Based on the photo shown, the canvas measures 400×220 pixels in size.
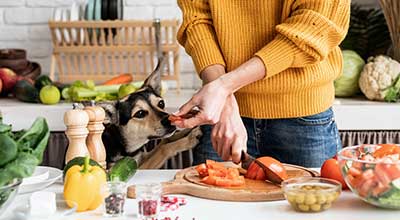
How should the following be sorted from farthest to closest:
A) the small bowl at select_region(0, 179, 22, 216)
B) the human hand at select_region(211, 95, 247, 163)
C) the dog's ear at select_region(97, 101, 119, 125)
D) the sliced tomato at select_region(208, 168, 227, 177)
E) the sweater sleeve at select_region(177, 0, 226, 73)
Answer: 1. the dog's ear at select_region(97, 101, 119, 125)
2. the sweater sleeve at select_region(177, 0, 226, 73)
3. the human hand at select_region(211, 95, 247, 163)
4. the sliced tomato at select_region(208, 168, 227, 177)
5. the small bowl at select_region(0, 179, 22, 216)

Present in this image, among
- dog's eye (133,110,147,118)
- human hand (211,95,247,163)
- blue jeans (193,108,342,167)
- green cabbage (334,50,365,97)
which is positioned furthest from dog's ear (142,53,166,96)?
green cabbage (334,50,365,97)

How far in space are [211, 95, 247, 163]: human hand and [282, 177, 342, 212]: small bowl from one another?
1.06 ft

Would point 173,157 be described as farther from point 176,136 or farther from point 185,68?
point 185,68

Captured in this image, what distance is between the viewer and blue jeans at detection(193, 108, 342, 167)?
81.9 inches

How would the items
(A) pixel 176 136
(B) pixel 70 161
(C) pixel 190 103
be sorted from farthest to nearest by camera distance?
1. (A) pixel 176 136
2. (C) pixel 190 103
3. (B) pixel 70 161

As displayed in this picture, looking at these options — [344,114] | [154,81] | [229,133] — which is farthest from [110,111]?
[344,114]

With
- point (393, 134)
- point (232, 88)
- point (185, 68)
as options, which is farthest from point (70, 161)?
point (185, 68)

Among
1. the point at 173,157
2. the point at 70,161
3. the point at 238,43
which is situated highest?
the point at 238,43

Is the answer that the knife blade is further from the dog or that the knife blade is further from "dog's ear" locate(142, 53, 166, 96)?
"dog's ear" locate(142, 53, 166, 96)

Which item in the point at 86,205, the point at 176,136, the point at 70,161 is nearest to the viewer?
the point at 86,205

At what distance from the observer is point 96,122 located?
183 centimetres

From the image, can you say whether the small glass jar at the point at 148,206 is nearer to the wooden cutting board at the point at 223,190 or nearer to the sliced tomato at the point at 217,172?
the wooden cutting board at the point at 223,190

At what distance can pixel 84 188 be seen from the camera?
61.0 inches

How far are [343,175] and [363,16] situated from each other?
1764mm
